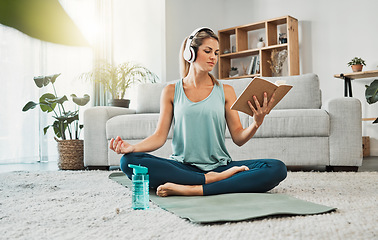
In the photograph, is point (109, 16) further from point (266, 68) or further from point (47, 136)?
point (266, 68)

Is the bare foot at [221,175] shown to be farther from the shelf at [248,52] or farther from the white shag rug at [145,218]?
the shelf at [248,52]

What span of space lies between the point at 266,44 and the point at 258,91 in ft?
14.0

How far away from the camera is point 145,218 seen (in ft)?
4.23

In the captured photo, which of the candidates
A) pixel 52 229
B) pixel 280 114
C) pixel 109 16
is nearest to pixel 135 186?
pixel 52 229

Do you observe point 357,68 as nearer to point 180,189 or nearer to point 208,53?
point 208,53

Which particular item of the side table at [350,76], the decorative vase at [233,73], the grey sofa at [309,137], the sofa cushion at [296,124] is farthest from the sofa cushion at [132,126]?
the decorative vase at [233,73]

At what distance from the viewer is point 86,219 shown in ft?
4.24

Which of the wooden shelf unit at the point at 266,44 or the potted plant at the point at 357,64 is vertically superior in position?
the wooden shelf unit at the point at 266,44

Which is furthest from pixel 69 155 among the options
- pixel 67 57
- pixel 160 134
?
pixel 160 134

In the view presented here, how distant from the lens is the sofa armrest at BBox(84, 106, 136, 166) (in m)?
3.28

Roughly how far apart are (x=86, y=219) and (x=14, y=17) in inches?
141

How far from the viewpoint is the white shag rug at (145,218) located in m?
1.07

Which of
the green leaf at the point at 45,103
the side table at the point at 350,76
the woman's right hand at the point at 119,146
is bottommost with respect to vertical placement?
the woman's right hand at the point at 119,146

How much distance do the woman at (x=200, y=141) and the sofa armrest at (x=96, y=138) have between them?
1.52 meters
